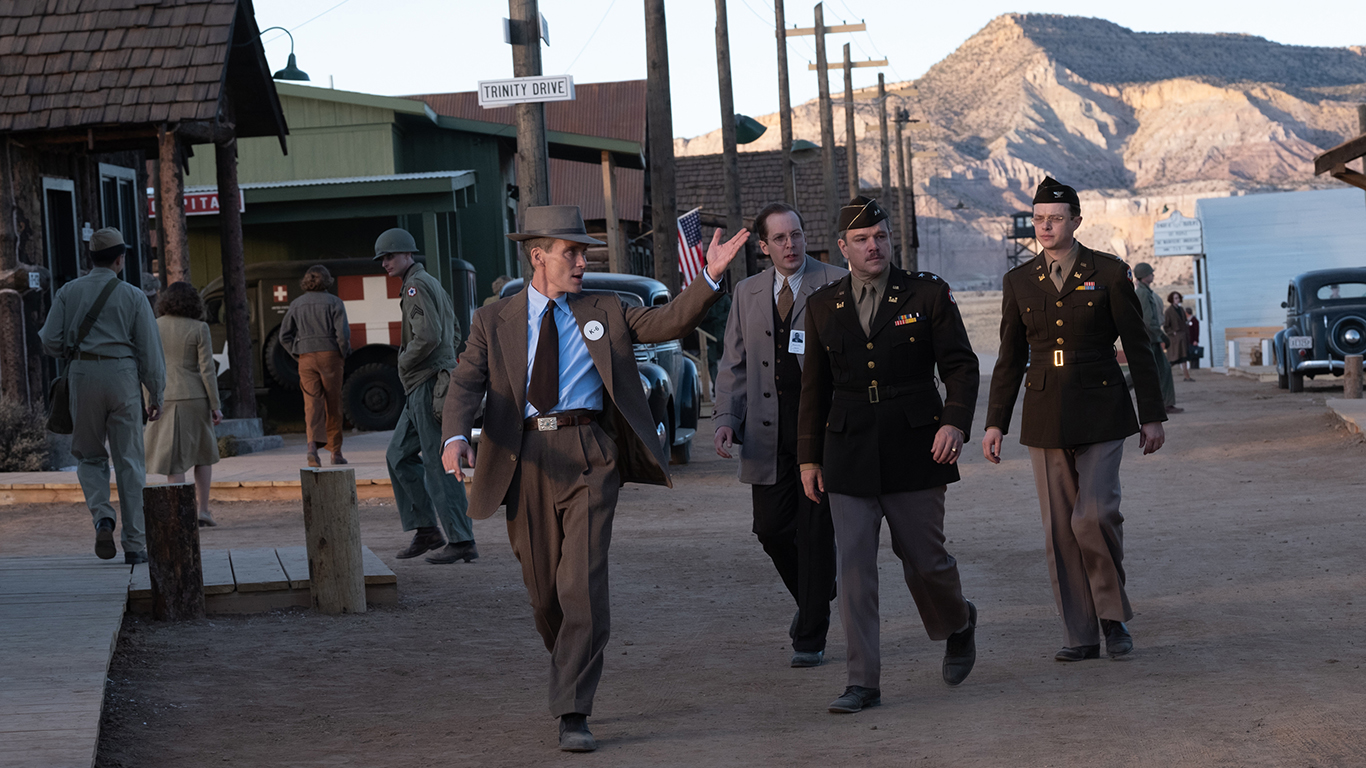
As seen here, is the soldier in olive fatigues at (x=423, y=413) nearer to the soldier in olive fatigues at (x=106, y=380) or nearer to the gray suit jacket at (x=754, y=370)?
the soldier in olive fatigues at (x=106, y=380)

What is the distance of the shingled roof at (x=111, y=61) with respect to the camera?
1502 centimetres

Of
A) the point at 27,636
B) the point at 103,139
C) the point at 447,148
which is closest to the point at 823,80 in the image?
the point at 447,148

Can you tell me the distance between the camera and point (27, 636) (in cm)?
644

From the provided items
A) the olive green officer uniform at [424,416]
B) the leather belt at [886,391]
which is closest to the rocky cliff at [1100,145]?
the olive green officer uniform at [424,416]

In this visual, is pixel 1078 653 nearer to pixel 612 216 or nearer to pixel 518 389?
pixel 518 389

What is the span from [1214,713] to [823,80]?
3140 cm

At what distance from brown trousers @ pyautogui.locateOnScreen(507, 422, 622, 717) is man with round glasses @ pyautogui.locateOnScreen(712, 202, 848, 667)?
1.12 meters

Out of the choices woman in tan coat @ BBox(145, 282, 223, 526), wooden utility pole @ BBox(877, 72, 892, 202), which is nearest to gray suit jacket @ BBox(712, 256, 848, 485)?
woman in tan coat @ BBox(145, 282, 223, 526)

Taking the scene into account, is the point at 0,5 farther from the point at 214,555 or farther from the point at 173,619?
the point at 173,619

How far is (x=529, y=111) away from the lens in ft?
38.0

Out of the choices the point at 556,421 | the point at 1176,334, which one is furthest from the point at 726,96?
the point at 556,421

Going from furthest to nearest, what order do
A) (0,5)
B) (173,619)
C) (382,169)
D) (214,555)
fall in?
(382,169)
(0,5)
(214,555)
(173,619)

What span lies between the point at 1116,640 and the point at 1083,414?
95 centimetres

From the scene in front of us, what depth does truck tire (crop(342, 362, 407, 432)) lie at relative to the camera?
19.1m
